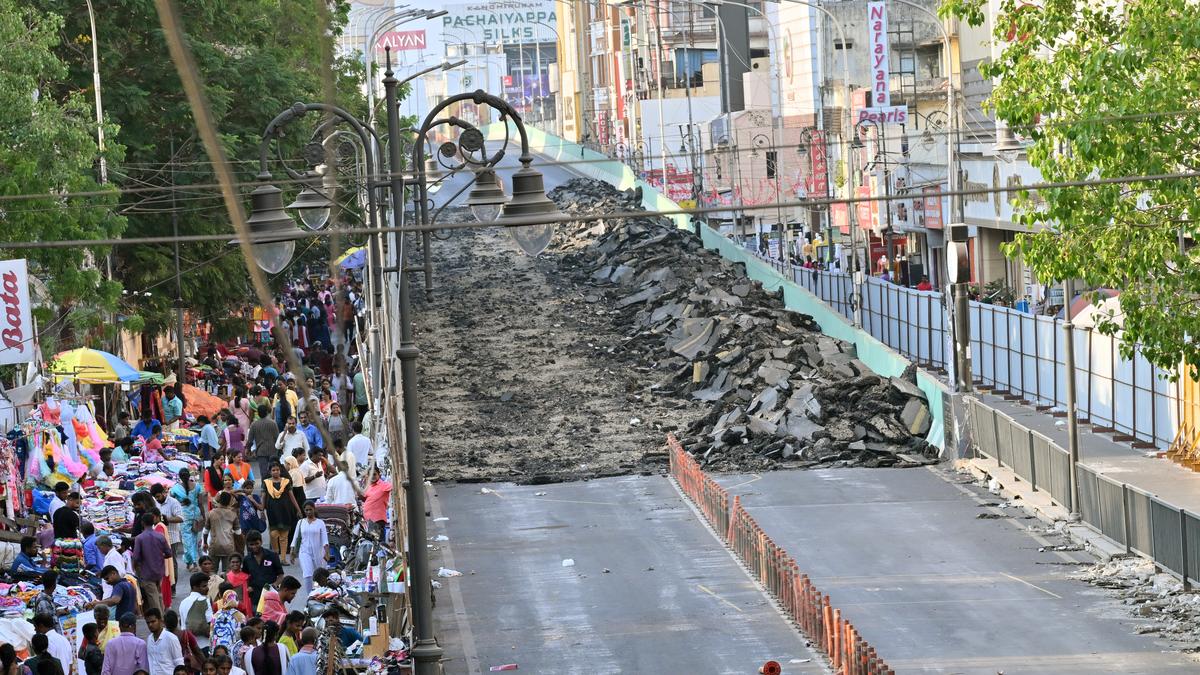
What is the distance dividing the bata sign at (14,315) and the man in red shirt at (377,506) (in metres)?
4.73

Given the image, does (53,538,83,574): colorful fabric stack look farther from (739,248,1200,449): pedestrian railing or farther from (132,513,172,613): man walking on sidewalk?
(739,248,1200,449): pedestrian railing

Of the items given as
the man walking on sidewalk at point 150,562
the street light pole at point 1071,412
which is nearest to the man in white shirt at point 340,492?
the man walking on sidewalk at point 150,562

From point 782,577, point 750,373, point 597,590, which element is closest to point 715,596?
point 782,577

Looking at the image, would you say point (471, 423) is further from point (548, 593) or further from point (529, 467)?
point (548, 593)

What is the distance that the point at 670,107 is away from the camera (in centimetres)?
10281

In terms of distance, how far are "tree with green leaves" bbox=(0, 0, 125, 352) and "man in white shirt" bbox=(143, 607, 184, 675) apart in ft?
28.5

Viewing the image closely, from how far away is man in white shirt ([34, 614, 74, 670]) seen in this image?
47.6ft

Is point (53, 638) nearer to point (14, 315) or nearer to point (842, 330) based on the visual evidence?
point (14, 315)

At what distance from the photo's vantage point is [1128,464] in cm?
2683

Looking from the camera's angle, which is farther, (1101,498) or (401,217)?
(1101,498)

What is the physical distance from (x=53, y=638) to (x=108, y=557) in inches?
120

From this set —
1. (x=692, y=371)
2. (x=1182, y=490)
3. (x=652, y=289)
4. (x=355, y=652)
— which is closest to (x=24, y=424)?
(x=355, y=652)

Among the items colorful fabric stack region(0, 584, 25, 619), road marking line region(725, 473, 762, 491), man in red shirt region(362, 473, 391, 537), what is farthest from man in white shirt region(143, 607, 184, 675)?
road marking line region(725, 473, 762, 491)

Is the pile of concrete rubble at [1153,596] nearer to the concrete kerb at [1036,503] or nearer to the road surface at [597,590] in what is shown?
the concrete kerb at [1036,503]
